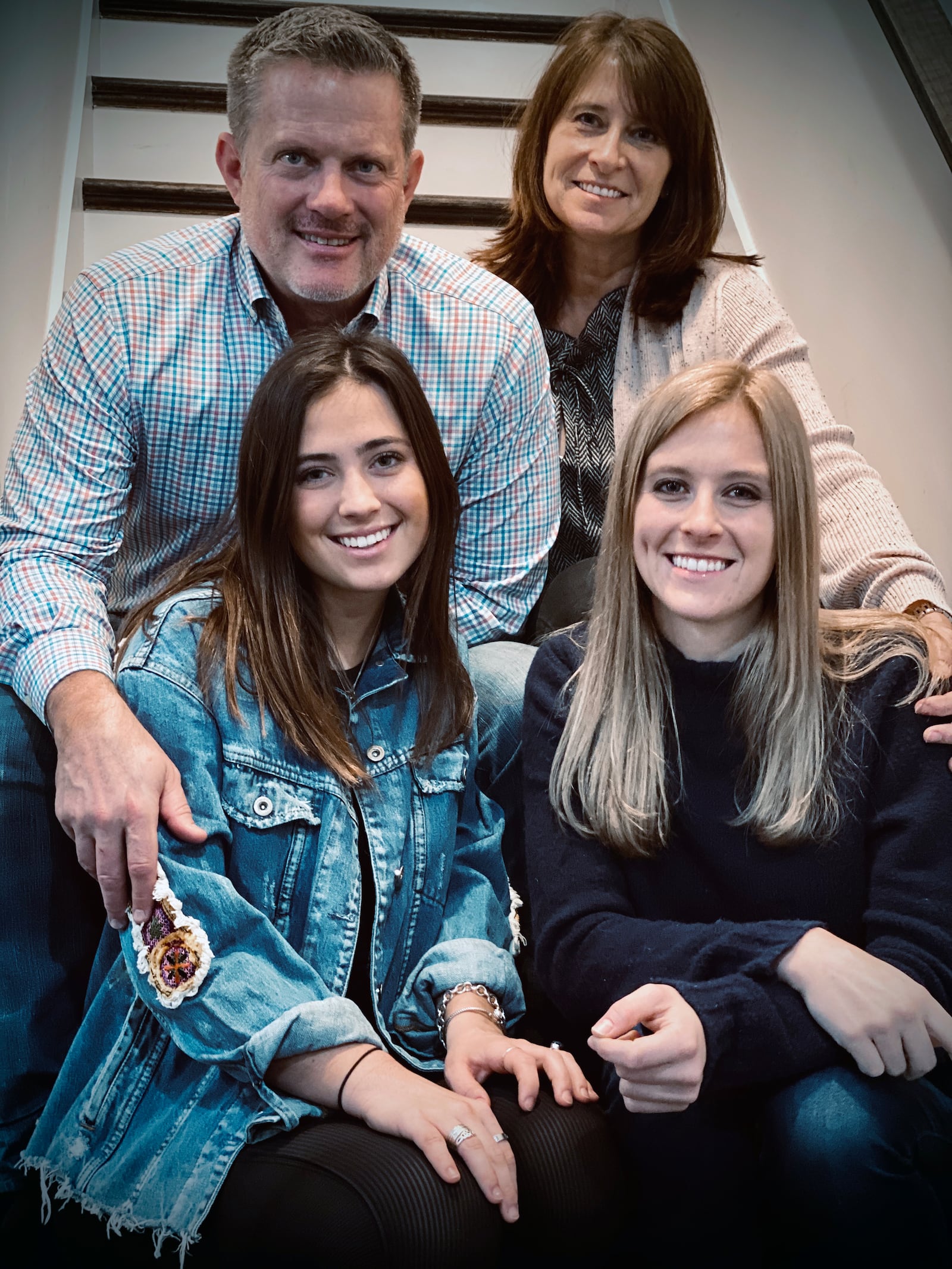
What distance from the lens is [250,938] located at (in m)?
1.22

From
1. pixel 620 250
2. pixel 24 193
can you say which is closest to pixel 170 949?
pixel 620 250

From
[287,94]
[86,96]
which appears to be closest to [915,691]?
[287,94]

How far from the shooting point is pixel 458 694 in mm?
1446

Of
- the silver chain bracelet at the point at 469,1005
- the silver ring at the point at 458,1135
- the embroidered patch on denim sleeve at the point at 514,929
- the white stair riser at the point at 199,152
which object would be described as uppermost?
the white stair riser at the point at 199,152

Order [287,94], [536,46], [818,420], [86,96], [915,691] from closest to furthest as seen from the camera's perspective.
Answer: [915,691] < [287,94] < [818,420] < [86,96] < [536,46]

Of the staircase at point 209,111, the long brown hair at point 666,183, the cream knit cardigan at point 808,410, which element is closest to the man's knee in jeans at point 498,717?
the cream knit cardigan at point 808,410

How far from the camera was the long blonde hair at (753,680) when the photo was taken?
1.27 m

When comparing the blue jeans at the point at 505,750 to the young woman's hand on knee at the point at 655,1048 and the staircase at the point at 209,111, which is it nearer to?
the young woman's hand on knee at the point at 655,1048

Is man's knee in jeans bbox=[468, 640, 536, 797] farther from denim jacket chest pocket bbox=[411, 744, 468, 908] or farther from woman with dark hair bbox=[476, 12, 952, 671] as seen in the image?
woman with dark hair bbox=[476, 12, 952, 671]

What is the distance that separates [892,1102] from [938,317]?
1501 mm

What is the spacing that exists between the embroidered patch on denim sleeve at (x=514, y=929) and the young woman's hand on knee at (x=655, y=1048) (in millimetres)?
324

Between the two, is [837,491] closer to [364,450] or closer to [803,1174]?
[364,450]

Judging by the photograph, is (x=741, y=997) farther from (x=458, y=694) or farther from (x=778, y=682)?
(x=458, y=694)

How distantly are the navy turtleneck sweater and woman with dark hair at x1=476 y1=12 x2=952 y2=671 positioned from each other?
64 cm
